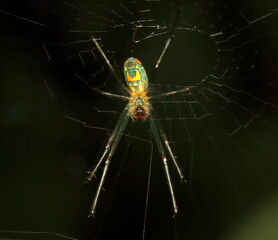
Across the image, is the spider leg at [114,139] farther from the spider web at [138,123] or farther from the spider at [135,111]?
the spider web at [138,123]

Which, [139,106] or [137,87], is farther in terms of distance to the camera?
[139,106]

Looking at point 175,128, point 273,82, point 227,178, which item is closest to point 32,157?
point 175,128

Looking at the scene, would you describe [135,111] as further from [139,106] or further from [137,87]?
[137,87]

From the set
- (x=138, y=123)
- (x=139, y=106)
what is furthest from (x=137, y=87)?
(x=138, y=123)

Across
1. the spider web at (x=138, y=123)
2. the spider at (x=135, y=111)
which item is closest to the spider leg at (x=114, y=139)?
the spider at (x=135, y=111)

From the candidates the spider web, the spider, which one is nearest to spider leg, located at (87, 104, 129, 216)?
the spider

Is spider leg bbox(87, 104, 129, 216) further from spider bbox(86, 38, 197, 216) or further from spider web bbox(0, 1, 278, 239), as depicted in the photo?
spider web bbox(0, 1, 278, 239)
